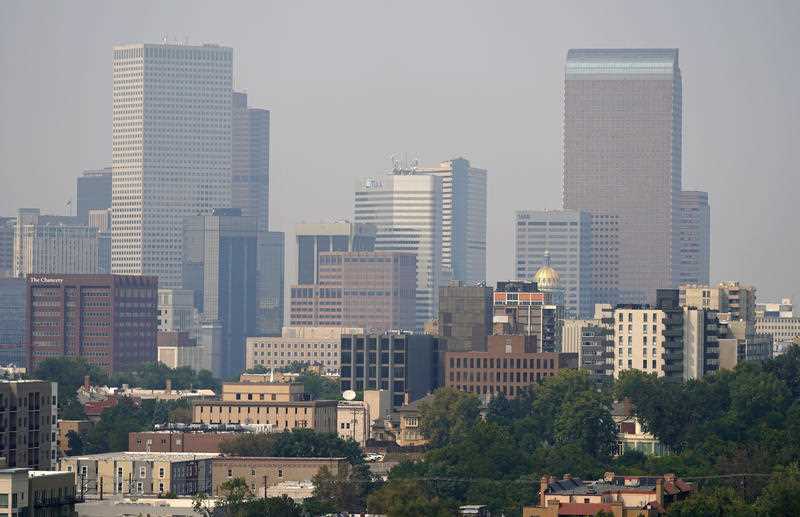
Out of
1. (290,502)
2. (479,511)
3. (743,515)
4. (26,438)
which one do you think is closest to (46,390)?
(26,438)

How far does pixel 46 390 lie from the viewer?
19275 centimetres

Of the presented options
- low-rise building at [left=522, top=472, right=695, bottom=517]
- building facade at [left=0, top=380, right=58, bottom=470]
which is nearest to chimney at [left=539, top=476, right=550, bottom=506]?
low-rise building at [left=522, top=472, right=695, bottom=517]

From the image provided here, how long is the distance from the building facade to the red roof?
3329 centimetres

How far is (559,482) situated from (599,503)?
774 inches

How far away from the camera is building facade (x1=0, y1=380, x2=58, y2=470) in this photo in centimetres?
18488

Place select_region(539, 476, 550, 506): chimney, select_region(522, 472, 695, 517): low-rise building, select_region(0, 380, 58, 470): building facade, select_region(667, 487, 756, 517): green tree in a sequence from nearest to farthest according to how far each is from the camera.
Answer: select_region(522, 472, 695, 517): low-rise building
select_region(667, 487, 756, 517): green tree
select_region(0, 380, 58, 470): building facade
select_region(539, 476, 550, 506): chimney

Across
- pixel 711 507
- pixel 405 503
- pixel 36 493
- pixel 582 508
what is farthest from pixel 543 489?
pixel 36 493

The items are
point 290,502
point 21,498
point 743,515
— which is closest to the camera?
point 21,498

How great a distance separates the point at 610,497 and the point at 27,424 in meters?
37.1

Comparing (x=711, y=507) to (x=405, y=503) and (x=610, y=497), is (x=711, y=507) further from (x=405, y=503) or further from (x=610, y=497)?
(x=405, y=503)

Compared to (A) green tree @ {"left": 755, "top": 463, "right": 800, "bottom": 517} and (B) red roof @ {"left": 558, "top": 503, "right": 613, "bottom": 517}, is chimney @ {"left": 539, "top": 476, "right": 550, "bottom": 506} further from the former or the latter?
(A) green tree @ {"left": 755, "top": 463, "right": 800, "bottom": 517}

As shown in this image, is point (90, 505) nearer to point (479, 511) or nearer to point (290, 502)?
point (290, 502)

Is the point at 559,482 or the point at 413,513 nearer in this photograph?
the point at 413,513

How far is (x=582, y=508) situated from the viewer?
178250 mm
